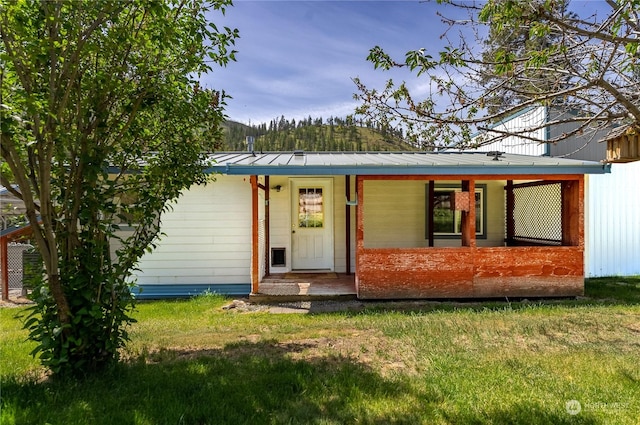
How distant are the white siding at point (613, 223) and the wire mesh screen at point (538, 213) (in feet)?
5.11

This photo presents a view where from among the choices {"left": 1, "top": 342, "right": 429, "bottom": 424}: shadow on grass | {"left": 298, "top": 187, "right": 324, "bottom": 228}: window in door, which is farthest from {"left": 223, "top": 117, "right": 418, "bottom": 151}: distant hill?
{"left": 1, "top": 342, "right": 429, "bottom": 424}: shadow on grass

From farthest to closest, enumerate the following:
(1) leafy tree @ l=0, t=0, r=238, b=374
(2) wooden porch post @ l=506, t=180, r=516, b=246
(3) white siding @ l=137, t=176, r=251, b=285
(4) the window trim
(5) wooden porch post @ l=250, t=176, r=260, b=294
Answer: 1. (2) wooden porch post @ l=506, t=180, r=516, b=246
2. (4) the window trim
3. (3) white siding @ l=137, t=176, r=251, b=285
4. (5) wooden porch post @ l=250, t=176, r=260, b=294
5. (1) leafy tree @ l=0, t=0, r=238, b=374

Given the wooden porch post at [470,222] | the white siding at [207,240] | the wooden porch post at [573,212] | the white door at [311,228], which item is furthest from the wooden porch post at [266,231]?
the wooden porch post at [573,212]

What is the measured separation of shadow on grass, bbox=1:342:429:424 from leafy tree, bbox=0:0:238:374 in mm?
318

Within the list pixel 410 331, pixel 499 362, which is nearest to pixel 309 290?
pixel 410 331

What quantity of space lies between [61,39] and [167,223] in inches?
193

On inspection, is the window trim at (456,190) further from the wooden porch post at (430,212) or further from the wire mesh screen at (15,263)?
the wire mesh screen at (15,263)

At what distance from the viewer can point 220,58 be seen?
3752 mm

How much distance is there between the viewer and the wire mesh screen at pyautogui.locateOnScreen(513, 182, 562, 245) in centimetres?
807

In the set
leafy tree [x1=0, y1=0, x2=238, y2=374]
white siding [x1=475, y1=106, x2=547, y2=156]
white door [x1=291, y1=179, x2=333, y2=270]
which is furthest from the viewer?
white siding [x1=475, y1=106, x2=547, y2=156]

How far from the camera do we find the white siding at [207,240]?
25.3ft

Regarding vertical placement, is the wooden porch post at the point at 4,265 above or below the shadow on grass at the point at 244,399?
above

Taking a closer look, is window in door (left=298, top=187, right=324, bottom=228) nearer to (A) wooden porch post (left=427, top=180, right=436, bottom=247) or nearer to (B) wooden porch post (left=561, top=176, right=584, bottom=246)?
(A) wooden porch post (left=427, top=180, right=436, bottom=247)

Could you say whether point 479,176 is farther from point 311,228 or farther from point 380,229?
point 311,228
